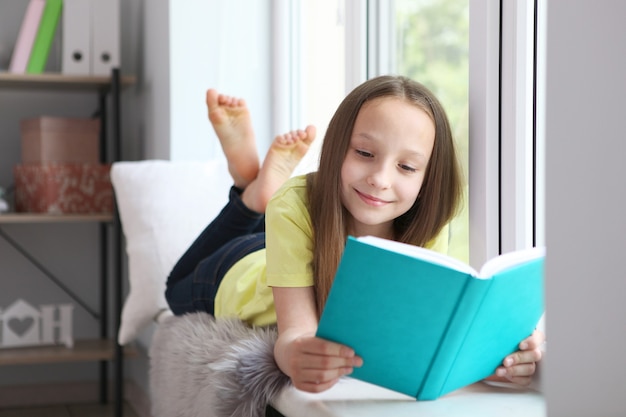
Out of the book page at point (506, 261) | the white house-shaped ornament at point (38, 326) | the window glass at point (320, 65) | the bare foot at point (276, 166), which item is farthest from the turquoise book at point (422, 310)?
the white house-shaped ornament at point (38, 326)

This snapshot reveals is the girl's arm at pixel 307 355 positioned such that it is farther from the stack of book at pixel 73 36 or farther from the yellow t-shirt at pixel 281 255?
the stack of book at pixel 73 36

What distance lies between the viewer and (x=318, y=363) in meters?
0.90

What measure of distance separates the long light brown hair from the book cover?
1.58 metres

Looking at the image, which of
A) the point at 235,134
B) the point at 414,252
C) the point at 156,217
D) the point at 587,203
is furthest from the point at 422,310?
the point at 156,217

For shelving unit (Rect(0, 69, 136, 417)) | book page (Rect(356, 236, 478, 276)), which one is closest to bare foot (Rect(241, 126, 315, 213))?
book page (Rect(356, 236, 478, 276))

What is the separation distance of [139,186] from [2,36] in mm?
1086

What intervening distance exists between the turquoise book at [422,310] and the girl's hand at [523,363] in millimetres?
49

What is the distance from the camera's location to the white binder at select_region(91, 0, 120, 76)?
8.32 ft

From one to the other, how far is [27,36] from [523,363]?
2002 mm

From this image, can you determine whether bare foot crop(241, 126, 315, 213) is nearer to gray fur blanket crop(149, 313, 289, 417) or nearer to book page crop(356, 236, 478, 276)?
gray fur blanket crop(149, 313, 289, 417)

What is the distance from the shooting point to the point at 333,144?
3.84ft

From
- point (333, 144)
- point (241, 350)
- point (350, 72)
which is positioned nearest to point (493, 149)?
point (333, 144)

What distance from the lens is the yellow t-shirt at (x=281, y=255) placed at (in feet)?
3.67

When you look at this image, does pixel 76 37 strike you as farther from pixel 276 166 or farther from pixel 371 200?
pixel 371 200
